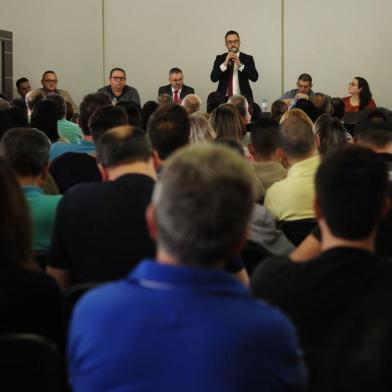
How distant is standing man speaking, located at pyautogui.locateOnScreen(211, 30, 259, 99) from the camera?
36.3 ft

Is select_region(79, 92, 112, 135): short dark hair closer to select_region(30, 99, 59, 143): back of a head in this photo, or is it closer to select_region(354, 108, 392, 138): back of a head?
select_region(30, 99, 59, 143): back of a head

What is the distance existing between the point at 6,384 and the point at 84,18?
455 inches

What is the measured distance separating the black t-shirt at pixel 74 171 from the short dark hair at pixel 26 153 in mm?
1152

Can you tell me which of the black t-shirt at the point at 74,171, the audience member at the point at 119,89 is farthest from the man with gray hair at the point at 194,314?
the audience member at the point at 119,89

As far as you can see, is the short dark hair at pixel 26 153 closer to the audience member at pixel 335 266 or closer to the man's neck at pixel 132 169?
the man's neck at pixel 132 169

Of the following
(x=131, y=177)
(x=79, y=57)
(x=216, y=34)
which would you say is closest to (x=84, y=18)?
(x=79, y=57)

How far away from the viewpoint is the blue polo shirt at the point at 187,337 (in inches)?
55.9

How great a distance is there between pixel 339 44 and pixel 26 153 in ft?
31.8

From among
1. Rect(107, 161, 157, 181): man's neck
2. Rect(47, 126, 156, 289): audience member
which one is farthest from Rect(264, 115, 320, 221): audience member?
Rect(47, 126, 156, 289): audience member

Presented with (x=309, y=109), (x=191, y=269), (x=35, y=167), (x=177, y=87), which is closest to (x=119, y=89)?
(x=177, y=87)

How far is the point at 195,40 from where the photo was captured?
1284cm

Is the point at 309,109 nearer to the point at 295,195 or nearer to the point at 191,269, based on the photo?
the point at 295,195

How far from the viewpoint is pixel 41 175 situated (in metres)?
3.37

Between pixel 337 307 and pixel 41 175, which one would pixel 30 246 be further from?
pixel 41 175
